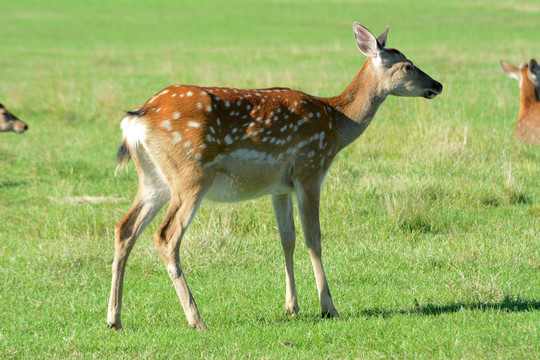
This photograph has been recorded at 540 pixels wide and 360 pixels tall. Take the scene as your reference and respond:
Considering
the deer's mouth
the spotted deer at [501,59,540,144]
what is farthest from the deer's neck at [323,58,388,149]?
the spotted deer at [501,59,540,144]

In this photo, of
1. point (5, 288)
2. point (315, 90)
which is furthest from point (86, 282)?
point (315, 90)

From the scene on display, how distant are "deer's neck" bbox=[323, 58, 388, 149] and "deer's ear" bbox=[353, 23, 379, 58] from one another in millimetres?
90

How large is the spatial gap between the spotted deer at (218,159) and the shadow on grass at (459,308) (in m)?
0.33

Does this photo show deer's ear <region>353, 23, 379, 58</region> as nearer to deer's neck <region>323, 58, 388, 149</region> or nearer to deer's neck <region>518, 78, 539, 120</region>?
deer's neck <region>323, 58, 388, 149</region>

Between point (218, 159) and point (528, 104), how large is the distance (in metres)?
7.40

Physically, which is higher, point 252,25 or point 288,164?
point 288,164

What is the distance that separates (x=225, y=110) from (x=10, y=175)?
5.80 meters

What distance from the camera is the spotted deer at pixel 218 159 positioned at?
5.02 meters

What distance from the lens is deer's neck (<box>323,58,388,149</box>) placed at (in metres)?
5.94

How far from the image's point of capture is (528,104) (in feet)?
36.8

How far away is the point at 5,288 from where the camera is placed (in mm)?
5938

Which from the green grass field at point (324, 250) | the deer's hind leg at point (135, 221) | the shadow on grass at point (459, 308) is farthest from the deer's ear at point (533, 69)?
the deer's hind leg at point (135, 221)

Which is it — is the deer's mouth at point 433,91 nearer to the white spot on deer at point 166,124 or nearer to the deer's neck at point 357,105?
the deer's neck at point 357,105

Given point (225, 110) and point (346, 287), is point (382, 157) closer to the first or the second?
point (346, 287)
